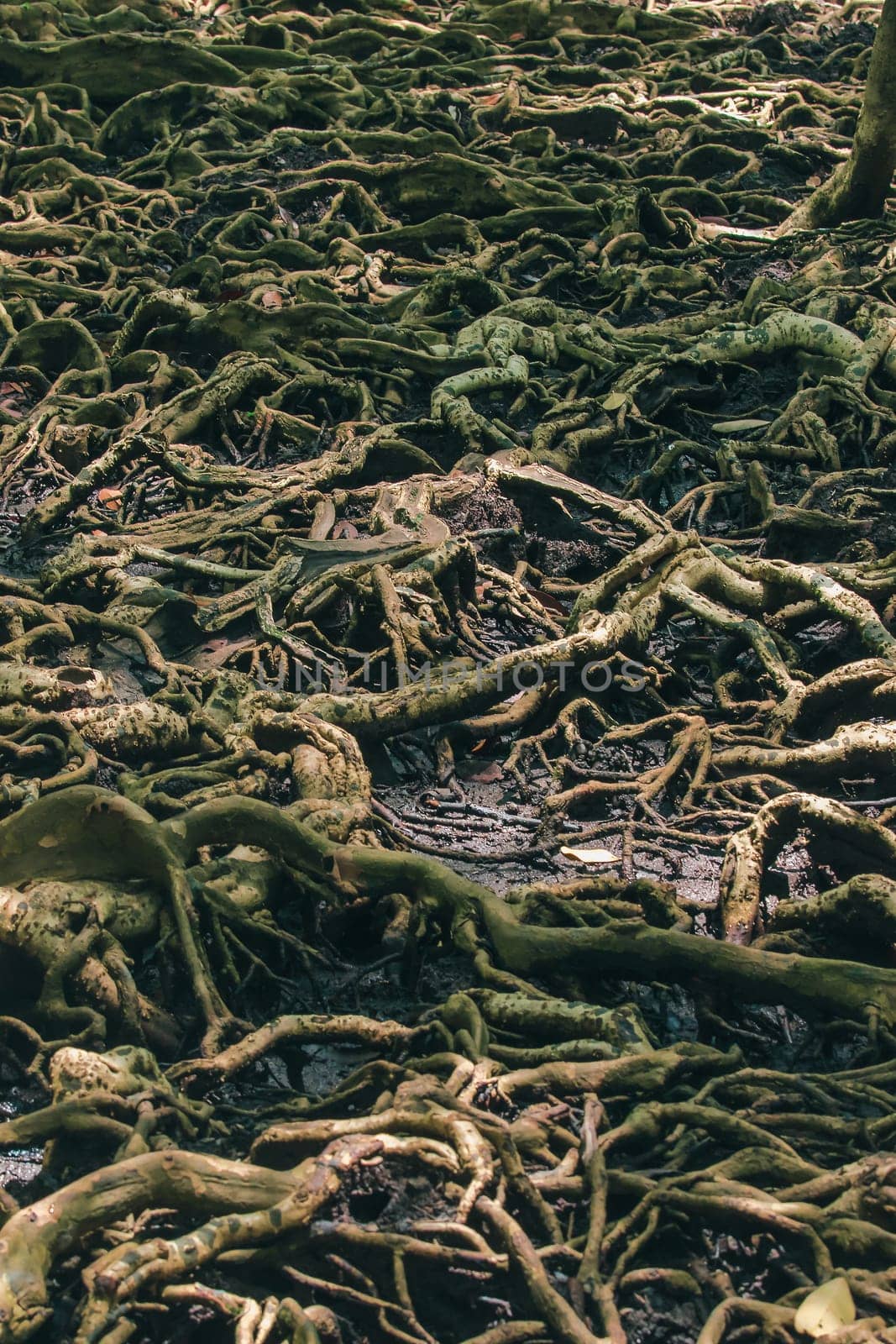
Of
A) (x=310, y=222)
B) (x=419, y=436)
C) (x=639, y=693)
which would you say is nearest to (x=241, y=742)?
(x=639, y=693)

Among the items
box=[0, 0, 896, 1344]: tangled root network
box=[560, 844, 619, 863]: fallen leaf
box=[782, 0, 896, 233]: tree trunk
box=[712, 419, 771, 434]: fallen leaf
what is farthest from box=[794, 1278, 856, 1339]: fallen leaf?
box=[782, 0, 896, 233]: tree trunk

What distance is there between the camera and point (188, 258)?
11.1 m

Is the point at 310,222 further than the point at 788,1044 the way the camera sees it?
Yes

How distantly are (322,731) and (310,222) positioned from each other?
277 inches

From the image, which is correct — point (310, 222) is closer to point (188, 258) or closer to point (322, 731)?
point (188, 258)

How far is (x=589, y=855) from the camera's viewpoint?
5711mm

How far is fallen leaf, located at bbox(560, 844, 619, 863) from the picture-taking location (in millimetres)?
5688

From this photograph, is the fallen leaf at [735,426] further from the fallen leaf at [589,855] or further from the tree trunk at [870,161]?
the fallen leaf at [589,855]

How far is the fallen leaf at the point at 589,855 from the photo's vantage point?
5.69 meters

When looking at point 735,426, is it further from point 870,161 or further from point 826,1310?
point 826,1310

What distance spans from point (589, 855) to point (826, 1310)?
2343mm

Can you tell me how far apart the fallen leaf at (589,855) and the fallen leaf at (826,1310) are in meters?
2.23

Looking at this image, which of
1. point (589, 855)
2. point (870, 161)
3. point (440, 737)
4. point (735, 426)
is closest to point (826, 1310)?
point (589, 855)

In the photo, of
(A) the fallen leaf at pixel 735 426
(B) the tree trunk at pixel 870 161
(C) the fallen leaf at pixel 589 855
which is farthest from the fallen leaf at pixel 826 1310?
(B) the tree trunk at pixel 870 161
